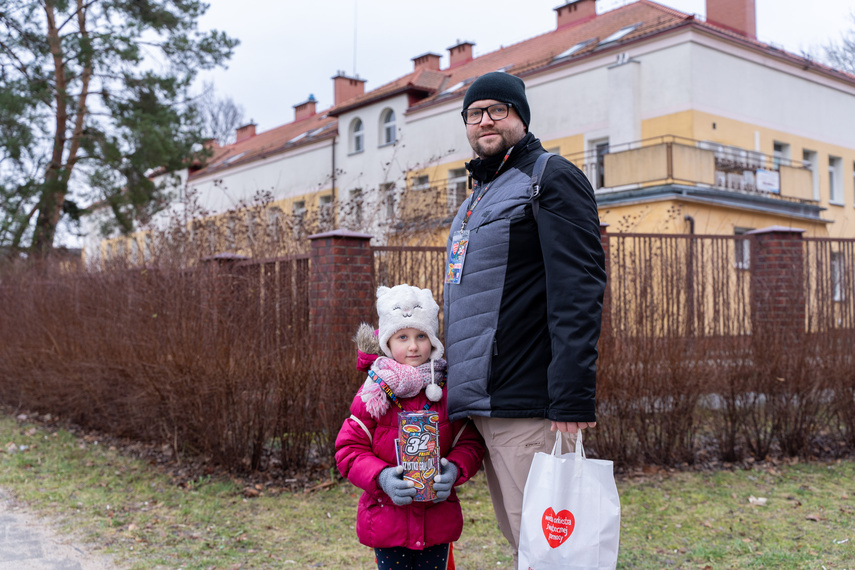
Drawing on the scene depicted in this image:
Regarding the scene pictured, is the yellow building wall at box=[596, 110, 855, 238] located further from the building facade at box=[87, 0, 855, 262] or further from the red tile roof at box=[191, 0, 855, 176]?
the red tile roof at box=[191, 0, 855, 176]

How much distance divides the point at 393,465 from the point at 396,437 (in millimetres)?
100

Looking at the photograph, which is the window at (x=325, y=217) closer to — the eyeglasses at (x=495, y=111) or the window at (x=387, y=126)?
the eyeglasses at (x=495, y=111)

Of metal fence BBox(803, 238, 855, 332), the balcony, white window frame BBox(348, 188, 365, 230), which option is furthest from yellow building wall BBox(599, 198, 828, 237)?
white window frame BBox(348, 188, 365, 230)

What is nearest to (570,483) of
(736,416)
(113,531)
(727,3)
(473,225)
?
(473,225)

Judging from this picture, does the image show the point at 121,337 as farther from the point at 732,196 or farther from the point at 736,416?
the point at 732,196

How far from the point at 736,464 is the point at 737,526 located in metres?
1.92

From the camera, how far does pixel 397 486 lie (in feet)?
8.42

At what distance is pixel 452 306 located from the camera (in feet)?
9.11

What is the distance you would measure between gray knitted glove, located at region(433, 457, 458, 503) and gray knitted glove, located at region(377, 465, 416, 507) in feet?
0.30

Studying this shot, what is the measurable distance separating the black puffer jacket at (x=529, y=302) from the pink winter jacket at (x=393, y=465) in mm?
149

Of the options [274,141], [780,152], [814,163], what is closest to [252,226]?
[780,152]

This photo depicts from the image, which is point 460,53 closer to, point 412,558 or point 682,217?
point 682,217

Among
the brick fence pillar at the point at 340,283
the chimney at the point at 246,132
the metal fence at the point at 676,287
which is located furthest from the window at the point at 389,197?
the chimney at the point at 246,132

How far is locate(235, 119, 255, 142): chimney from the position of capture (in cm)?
4150
